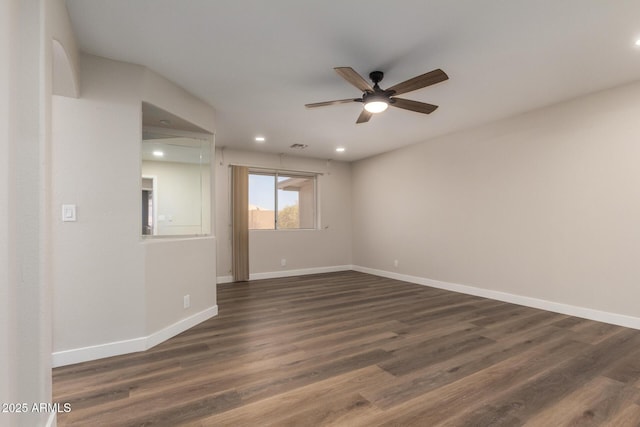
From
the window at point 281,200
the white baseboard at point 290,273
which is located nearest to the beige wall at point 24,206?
the white baseboard at point 290,273

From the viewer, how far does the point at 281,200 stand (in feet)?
21.0

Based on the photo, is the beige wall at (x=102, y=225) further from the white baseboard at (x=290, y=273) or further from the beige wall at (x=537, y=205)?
the beige wall at (x=537, y=205)

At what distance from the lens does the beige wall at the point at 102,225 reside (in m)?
2.37

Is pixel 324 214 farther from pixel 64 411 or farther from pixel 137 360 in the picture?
pixel 64 411

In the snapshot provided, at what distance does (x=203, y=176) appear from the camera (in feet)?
11.9

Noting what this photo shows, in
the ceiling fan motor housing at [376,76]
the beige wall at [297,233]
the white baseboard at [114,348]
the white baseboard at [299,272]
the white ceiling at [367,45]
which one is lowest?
the white baseboard at [299,272]

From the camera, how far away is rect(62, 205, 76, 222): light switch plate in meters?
2.36

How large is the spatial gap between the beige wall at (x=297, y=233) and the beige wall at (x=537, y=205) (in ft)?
5.10

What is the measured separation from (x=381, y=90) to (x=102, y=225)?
2.65 metres

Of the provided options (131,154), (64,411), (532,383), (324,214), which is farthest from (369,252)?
(64,411)

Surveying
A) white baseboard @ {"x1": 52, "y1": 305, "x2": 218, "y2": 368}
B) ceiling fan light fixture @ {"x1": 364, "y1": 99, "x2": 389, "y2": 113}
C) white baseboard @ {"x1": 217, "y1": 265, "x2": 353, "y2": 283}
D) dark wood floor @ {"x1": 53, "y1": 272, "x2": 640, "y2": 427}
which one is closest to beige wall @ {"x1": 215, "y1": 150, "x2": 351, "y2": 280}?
A: white baseboard @ {"x1": 217, "y1": 265, "x2": 353, "y2": 283}

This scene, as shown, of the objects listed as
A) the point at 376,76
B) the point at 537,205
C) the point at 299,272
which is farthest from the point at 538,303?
the point at 299,272

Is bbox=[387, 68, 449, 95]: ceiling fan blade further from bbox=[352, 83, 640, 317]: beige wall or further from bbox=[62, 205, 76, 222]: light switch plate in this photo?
bbox=[62, 205, 76, 222]: light switch plate

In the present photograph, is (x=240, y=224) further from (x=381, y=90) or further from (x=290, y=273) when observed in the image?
(x=381, y=90)
